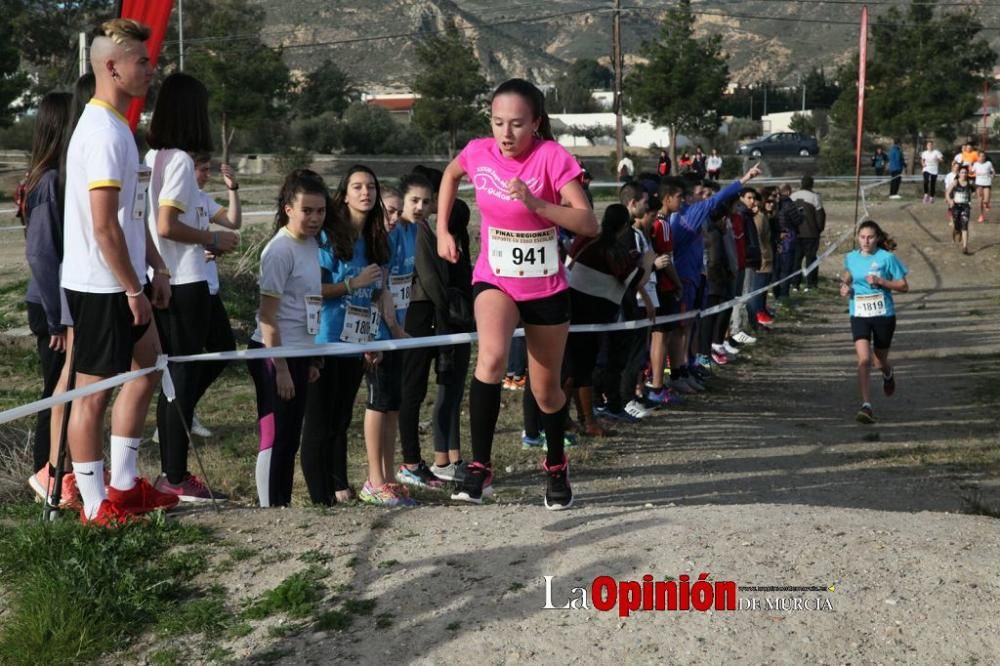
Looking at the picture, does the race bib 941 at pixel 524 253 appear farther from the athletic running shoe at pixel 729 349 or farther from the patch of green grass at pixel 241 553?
the athletic running shoe at pixel 729 349

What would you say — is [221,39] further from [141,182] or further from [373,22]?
[373,22]

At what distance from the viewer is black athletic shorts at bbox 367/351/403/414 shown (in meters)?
7.30

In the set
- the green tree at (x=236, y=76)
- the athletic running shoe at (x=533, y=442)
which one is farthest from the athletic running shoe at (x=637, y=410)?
the green tree at (x=236, y=76)

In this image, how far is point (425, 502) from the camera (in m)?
7.66

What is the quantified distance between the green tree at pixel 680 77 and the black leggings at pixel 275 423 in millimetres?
50652

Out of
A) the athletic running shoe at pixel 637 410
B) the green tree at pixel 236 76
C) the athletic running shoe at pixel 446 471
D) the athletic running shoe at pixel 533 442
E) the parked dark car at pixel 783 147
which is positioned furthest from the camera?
the parked dark car at pixel 783 147

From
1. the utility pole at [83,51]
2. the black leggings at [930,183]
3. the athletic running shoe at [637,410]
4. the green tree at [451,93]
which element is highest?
the green tree at [451,93]

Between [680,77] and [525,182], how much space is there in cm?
5239

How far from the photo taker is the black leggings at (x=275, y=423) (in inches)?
259

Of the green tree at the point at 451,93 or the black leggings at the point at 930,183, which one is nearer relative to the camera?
the black leggings at the point at 930,183

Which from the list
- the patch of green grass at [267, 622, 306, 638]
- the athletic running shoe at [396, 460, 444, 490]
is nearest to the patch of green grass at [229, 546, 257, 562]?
the patch of green grass at [267, 622, 306, 638]

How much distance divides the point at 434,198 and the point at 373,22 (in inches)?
6150

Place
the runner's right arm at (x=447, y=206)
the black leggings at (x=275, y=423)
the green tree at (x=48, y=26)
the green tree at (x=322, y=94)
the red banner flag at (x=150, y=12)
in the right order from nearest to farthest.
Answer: the runner's right arm at (x=447, y=206)
the black leggings at (x=275, y=423)
the red banner flag at (x=150, y=12)
the green tree at (x=48, y=26)
the green tree at (x=322, y=94)

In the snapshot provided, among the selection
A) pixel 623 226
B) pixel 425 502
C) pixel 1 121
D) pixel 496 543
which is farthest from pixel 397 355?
pixel 1 121
